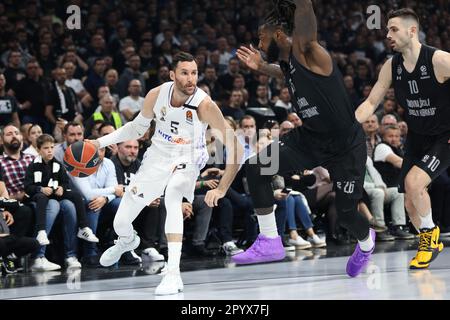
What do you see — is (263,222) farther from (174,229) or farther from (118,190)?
(118,190)

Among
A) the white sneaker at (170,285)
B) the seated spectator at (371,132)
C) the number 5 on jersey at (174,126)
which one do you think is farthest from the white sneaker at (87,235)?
the seated spectator at (371,132)

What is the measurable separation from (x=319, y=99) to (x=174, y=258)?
1523 millimetres

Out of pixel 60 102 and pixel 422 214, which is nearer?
pixel 422 214

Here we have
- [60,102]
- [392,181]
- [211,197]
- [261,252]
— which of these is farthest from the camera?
[60,102]

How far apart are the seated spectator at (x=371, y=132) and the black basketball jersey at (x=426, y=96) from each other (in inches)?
142

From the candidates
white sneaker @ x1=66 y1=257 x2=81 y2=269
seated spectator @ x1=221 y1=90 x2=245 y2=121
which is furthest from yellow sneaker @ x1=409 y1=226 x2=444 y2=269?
seated spectator @ x1=221 y1=90 x2=245 y2=121

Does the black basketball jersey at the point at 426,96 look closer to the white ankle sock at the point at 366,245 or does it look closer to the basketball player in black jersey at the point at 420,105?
the basketball player in black jersey at the point at 420,105

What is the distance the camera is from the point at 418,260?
713 centimetres

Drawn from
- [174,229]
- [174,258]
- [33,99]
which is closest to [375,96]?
[174,229]

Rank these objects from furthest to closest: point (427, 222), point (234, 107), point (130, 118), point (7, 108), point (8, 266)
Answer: point (234, 107) → point (130, 118) → point (7, 108) → point (8, 266) → point (427, 222)

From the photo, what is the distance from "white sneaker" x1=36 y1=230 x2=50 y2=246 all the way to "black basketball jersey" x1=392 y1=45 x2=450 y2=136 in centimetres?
361

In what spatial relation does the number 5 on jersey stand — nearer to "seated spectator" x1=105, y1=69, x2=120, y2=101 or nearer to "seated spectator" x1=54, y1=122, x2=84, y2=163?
"seated spectator" x1=54, y1=122, x2=84, y2=163

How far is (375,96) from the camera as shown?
7.06 meters

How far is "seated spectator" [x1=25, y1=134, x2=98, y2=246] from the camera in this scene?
8.30m
